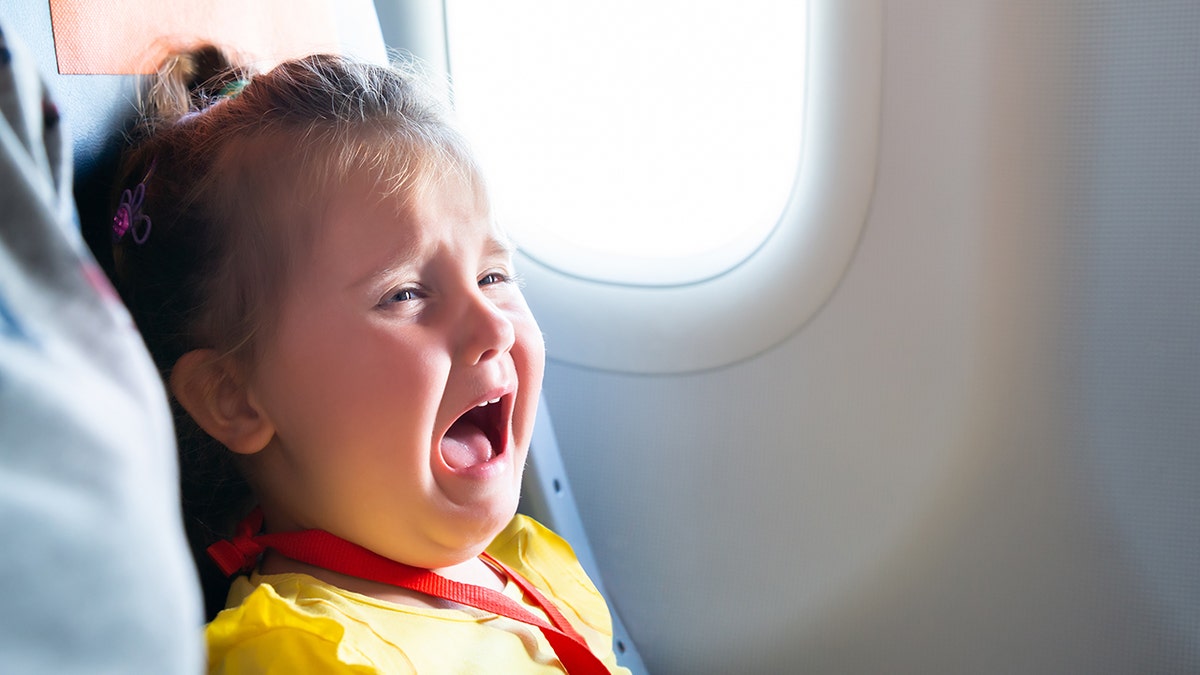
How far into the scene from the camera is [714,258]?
135 cm

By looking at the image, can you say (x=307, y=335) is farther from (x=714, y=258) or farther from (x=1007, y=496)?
(x=1007, y=496)

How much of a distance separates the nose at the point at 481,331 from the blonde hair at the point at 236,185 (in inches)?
4.3

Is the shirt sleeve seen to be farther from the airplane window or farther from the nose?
the airplane window

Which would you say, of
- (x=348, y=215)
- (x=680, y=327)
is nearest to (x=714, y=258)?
(x=680, y=327)

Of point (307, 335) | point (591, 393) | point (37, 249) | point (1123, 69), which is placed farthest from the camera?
point (591, 393)

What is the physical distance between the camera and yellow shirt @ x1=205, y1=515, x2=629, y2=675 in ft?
2.38

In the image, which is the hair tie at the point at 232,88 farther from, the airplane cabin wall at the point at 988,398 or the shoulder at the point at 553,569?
the airplane cabin wall at the point at 988,398

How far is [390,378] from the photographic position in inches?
31.8

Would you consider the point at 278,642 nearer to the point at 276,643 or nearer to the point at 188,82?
the point at 276,643

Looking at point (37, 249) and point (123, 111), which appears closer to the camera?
point (37, 249)

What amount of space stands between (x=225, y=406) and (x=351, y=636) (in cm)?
23

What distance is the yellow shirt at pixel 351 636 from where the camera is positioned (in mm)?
726

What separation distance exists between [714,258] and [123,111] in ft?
2.48

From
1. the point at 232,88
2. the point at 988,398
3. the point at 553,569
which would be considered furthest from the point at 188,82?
the point at 988,398
